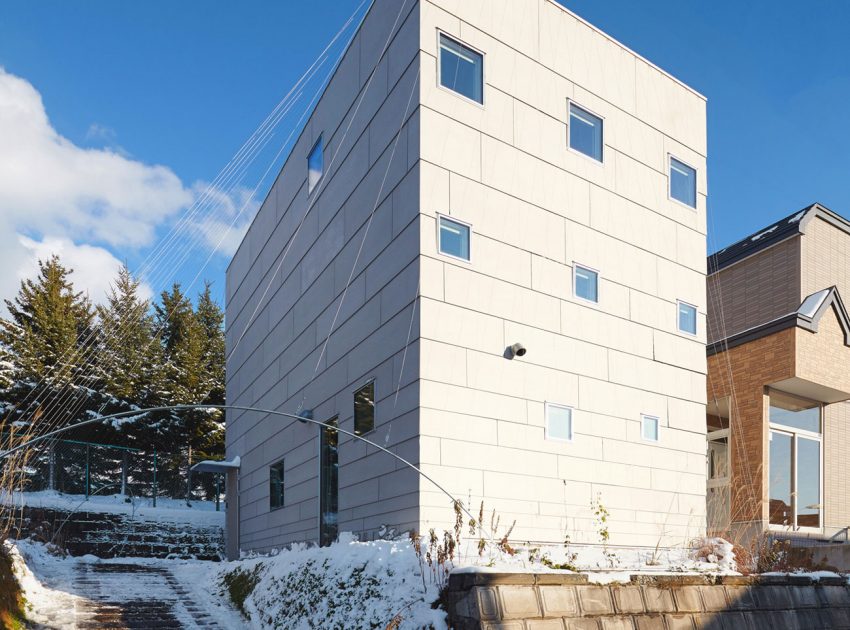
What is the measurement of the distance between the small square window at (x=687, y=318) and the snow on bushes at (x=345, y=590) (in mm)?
6974

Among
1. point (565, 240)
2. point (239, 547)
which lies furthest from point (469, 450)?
point (239, 547)

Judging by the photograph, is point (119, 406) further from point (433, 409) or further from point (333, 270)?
point (433, 409)

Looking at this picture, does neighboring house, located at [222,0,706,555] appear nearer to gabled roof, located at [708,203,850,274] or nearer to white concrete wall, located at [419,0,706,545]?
white concrete wall, located at [419,0,706,545]

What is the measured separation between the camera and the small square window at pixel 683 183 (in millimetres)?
13664

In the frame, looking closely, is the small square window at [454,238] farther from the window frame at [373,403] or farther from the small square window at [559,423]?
the small square window at [559,423]

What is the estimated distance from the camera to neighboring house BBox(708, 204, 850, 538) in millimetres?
14812

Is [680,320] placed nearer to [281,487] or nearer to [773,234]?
[773,234]

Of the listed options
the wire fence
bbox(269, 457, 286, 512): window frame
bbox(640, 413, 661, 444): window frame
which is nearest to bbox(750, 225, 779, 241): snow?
bbox(640, 413, 661, 444): window frame

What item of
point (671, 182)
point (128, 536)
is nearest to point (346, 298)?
point (671, 182)

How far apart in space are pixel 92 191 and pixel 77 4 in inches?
193

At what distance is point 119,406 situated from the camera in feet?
97.6

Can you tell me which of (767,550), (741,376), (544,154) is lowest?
(767,550)

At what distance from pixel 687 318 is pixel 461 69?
6.19m

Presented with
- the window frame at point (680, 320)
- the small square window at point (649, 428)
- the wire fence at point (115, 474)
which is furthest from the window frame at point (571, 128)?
the wire fence at point (115, 474)
